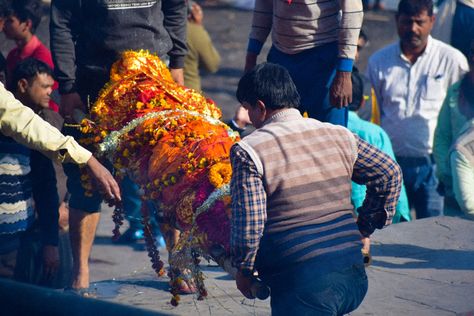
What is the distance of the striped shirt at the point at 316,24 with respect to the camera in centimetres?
554

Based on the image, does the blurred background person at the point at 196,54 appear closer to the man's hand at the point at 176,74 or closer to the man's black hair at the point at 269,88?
the man's hand at the point at 176,74

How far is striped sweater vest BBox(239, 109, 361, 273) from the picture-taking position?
13.5 ft

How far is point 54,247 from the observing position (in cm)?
550

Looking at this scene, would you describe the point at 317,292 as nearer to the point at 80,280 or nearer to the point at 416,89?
the point at 80,280

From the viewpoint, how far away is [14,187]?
5.16 m

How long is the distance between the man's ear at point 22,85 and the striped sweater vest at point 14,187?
1.15m

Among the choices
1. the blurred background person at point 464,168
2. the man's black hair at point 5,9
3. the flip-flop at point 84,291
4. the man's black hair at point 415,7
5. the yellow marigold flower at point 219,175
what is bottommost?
the flip-flop at point 84,291

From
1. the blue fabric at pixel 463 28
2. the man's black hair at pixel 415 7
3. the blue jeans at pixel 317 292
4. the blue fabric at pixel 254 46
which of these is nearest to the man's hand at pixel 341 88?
the blue fabric at pixel 254 46

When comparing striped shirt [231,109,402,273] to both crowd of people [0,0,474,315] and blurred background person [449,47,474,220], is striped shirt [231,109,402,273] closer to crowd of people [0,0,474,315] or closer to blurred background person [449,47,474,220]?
crowd of people [0,0,474,315]

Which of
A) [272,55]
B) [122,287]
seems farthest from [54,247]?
[272,55]

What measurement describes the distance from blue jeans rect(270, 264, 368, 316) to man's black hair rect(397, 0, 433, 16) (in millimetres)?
3892

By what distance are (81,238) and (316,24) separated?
200 cm

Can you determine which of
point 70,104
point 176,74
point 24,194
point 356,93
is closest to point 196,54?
point 356,93

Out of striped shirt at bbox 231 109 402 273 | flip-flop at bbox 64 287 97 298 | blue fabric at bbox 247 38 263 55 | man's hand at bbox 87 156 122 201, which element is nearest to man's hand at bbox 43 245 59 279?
flip-flop at bbox 64 287 97 298
